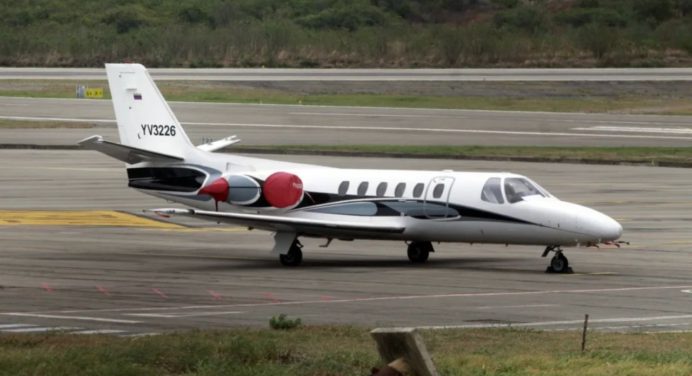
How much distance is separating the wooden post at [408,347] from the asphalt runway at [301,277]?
981 cm

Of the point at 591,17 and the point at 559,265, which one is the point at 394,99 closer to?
the point at 591,17

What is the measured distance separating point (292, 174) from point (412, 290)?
7368 millimetres

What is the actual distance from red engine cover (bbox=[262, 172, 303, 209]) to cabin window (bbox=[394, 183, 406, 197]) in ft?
7.52

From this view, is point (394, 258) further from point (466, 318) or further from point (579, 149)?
point (579, 149)

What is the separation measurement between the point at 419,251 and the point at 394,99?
57980mm

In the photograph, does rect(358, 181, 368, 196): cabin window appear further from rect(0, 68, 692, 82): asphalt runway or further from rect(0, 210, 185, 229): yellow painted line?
rect(0, 68, 692, 82): asphalt runway

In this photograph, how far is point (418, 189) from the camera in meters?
34.6

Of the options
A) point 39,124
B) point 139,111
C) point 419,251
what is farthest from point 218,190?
point 39,124

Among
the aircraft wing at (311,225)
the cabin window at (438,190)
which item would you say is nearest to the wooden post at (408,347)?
the aircraft wing at (311,225)

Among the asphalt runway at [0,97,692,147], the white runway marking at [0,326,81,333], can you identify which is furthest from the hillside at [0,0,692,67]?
the white runway marking at [0,326,81,333]

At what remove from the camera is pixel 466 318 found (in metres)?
24.9

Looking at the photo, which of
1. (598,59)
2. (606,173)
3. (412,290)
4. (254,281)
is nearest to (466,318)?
(412,290)

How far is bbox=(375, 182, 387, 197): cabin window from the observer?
34.8 m

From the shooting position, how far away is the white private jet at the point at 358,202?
108ft
